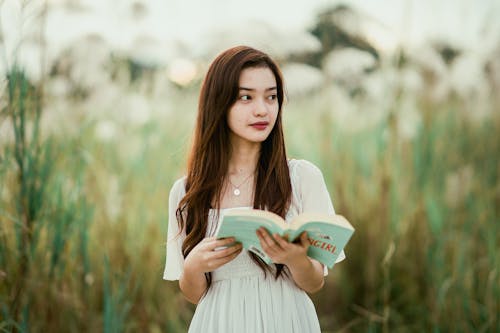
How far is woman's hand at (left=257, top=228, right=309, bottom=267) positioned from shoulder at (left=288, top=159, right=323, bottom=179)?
31 cm

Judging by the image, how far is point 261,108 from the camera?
1601 mm

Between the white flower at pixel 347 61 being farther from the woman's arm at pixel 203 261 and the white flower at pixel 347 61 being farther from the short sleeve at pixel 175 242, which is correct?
the woman's arm at pixel 203 261

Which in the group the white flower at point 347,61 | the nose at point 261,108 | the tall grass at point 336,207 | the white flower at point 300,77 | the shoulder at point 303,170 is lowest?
the tall grass at point 336,207

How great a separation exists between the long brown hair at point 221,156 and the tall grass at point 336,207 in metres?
0.42

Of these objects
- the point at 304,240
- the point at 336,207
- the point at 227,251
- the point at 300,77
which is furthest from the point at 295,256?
the point at 336,207

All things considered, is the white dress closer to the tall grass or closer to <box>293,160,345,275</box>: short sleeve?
<box>293,160,345,275</box>: short sleeve

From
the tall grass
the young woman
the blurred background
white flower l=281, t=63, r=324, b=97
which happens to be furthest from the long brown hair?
white flower l=281, t=63, r=324, b=97

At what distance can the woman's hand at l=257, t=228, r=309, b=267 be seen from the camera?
1354 mm

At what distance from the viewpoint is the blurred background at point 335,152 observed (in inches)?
104

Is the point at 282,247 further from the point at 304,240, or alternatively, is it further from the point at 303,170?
the point at 303,170

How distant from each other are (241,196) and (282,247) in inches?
13.5

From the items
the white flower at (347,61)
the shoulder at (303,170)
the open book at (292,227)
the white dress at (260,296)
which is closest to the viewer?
the open book at (292,227)

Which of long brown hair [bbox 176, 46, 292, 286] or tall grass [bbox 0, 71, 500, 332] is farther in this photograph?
tall grass [bbox 0, 71, 500, 332]

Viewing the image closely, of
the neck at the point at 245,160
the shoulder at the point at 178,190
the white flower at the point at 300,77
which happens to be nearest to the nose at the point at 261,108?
the neck at the point at 245,160
